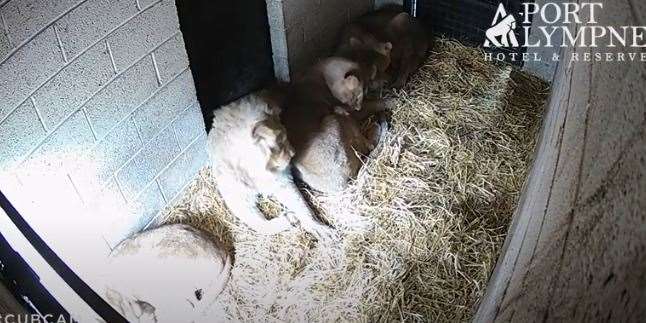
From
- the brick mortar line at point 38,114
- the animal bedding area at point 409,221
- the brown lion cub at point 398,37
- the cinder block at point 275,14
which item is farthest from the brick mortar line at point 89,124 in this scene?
the brown lion cub at point 398,37

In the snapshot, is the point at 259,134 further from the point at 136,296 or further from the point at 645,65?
the point at 645,65

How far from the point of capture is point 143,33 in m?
2.37

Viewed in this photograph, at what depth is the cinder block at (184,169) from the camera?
289cm

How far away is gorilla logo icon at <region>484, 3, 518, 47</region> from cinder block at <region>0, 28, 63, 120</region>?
7.62ft

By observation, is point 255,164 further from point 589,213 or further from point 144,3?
point 589,213

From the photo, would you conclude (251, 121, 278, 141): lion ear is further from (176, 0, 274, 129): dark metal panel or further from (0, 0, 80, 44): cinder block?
(0, 0, 80, 44): cinder block

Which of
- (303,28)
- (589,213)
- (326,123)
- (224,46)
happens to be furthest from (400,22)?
(589,213)

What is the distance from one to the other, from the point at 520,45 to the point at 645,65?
11.1 feet

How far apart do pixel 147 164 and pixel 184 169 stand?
0.95ft

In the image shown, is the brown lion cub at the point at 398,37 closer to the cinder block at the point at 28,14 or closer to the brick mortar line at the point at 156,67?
the brick mortar line at the point at 156,67

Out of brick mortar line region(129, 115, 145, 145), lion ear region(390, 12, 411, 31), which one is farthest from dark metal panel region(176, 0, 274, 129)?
lion ear region(390, 12, 411, 31)

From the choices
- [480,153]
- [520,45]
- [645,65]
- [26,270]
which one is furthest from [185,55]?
[645,65]

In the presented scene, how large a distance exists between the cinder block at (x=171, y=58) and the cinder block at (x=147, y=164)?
271 millimetres

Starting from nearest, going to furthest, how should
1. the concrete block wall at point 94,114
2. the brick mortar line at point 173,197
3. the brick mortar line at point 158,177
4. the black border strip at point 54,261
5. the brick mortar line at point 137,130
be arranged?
the black border strip at point 54,261, the concrete block wall at point 94,114, the brick mortar line at point 137,130, the brick mortar line at point 158,177, the brick mortar line at point 173,197
